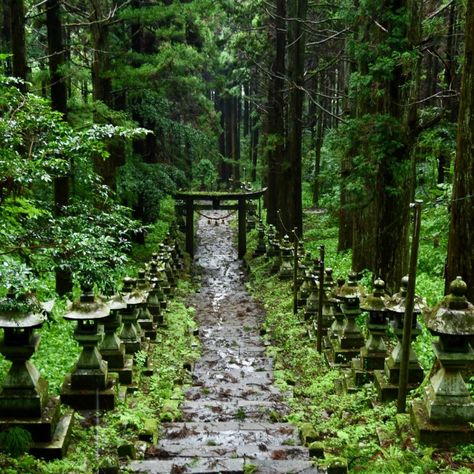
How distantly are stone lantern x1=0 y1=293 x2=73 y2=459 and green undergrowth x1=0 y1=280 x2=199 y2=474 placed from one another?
191 millimetres

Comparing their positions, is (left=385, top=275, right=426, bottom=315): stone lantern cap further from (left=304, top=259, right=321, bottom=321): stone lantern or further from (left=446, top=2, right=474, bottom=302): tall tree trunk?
(left=304, top=259, right=321, bottom=321): stone lantern

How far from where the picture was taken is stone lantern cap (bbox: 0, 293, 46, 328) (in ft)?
14.9

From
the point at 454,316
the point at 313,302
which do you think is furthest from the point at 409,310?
the point at 313,302

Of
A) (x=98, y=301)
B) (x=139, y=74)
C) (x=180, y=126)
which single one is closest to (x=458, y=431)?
(x=98, y=301)

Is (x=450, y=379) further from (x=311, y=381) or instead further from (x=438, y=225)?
(x=438, y=225)

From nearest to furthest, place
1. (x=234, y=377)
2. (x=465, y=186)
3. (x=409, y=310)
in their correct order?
(x=409, y=310)
(x=465, y=186)
(x=234, y=377)

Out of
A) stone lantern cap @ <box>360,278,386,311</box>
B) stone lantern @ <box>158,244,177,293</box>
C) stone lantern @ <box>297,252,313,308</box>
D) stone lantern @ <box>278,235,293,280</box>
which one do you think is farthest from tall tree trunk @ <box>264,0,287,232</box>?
stone lantern cap @ <box>360,278,386,311</box>

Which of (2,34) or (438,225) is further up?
(2,34)

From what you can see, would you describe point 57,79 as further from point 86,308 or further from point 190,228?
point 190,228

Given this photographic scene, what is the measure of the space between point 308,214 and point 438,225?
55.1 ft

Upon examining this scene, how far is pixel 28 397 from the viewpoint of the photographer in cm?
488

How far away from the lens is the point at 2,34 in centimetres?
1783

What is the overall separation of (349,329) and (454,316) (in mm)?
3609

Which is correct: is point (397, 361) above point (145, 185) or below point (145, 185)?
below
